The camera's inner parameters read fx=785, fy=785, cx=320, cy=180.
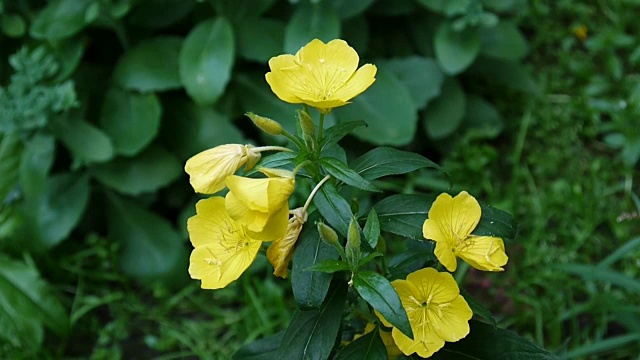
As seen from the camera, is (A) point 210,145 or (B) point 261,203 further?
(A) point 210,145

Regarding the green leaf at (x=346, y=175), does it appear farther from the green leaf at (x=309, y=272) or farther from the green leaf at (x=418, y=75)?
the green leaf at (x=418, y=75)

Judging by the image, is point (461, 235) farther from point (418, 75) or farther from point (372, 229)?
point (418, 75)

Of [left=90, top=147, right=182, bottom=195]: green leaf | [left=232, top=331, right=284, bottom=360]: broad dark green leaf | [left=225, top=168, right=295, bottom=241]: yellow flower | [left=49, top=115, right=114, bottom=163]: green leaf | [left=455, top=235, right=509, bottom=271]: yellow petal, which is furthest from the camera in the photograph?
[left=90, top=147, right=182, bottom=195]: green leaf

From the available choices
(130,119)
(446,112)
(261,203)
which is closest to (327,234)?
(261,203)

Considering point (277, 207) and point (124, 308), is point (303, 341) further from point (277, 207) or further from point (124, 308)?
point (124, 308)

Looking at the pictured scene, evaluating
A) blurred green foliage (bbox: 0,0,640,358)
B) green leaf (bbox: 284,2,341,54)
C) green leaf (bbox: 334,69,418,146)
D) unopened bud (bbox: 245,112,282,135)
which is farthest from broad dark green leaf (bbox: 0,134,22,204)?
unopened bud (bbox: 245,112,282,135)

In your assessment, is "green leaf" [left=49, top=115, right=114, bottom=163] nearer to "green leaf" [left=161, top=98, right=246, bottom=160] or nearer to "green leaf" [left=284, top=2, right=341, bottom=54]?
"green leaf" [left=161, top=98, right=246, bottom=160]
